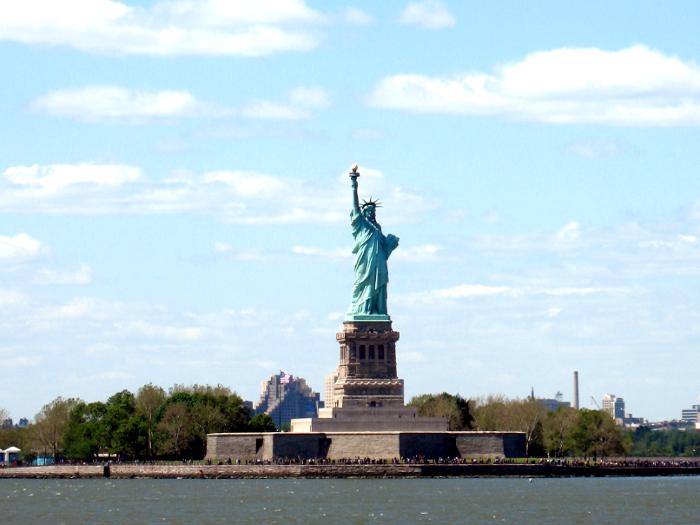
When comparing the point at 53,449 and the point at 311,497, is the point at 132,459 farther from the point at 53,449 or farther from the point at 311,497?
the point at 311,497

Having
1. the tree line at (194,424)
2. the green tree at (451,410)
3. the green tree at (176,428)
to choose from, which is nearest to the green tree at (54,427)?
the tree line at (194,424)

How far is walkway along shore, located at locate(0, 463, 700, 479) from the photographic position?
110875 millimetres

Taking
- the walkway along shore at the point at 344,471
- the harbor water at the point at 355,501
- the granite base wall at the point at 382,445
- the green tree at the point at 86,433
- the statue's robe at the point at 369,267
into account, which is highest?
the statue's robe at the point at 369,267

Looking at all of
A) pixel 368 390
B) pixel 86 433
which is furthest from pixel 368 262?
pixel 86 433

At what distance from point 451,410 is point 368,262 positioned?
23.4m

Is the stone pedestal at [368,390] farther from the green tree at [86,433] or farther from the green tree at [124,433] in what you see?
the green tree at [86,433]

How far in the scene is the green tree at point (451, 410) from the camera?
458ft

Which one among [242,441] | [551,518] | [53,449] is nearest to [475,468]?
[242,441]

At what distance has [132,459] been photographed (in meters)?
135

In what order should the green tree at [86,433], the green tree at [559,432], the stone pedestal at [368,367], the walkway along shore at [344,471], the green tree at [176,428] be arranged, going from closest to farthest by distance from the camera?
the walkway along shore at [344,471], the stone pedestal at [368,367], the green tree at [176,428], the green tree at [86,433], the green tree at [559,432]

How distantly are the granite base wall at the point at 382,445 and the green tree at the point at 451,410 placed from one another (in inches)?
820

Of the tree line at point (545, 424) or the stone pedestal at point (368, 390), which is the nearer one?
the stone pedestal at point (368, 390)

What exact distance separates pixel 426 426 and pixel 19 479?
32155 millimetres

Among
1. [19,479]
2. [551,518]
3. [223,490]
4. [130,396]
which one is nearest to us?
[551,518]
